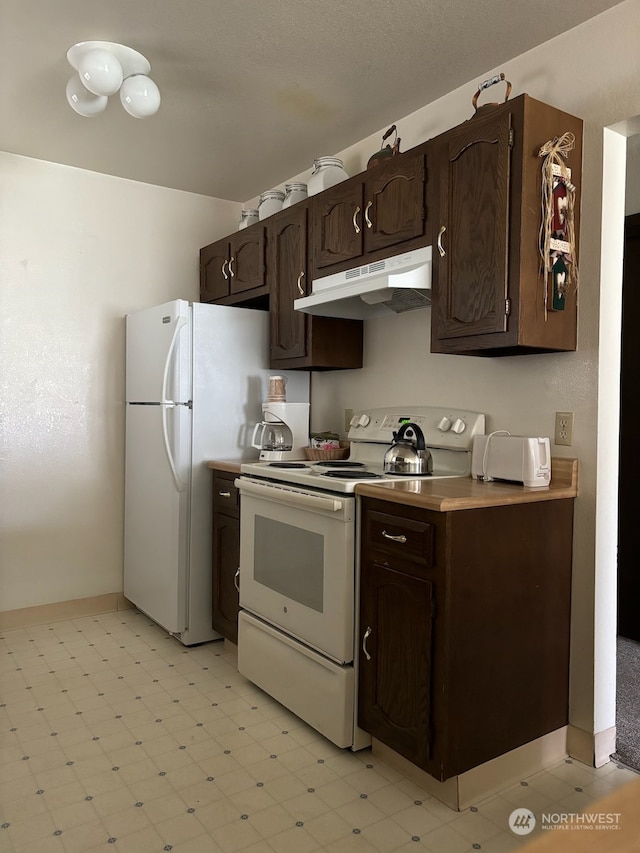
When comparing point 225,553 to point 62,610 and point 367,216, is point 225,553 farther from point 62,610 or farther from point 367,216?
point 367,216

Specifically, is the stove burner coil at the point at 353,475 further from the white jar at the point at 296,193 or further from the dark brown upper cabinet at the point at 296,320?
the white jar at the point at 296,193

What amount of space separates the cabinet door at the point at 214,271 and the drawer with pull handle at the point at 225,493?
1.13 m

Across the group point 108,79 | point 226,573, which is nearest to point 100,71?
point 108,79

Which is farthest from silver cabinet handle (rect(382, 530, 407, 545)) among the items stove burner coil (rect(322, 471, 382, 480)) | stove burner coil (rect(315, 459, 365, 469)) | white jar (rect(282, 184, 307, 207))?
white jar (rect(282, 184, 307, 207))

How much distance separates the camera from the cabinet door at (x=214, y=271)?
11.8 ft

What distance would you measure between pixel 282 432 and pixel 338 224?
3.45 feet

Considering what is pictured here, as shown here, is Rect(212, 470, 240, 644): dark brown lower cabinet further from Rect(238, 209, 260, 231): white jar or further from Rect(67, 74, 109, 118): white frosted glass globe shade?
Rect(67, 74, 109, 118): white frosted glass globe shade

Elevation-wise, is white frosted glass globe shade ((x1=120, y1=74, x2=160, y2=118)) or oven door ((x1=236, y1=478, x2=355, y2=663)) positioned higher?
white frosted glass globe shade ((x1=120, y1=74, x2=160, y2=118))

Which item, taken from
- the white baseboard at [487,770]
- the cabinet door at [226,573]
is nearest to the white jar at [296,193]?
the cabinet door at [226,573]

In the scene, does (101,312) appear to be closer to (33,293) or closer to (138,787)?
(33,293)

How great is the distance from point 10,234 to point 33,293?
1.03 ft

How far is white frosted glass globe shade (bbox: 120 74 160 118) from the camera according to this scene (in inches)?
94.6

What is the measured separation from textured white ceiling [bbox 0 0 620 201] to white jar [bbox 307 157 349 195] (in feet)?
0.51

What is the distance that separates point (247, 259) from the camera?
3400 millimetres
